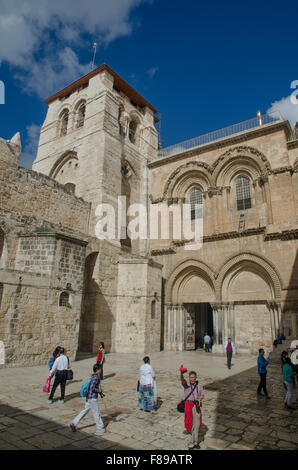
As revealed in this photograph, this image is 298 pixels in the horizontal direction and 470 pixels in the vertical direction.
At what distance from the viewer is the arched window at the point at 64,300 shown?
11.2 metres

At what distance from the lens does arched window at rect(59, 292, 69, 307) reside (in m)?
11.2

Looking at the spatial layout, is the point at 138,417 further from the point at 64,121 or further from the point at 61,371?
the point at 64,121

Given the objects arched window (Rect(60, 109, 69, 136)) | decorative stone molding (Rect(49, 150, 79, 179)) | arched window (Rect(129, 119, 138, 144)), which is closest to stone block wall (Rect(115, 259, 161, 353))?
decorative stone molding (Rect(49, 150, 79, 179))

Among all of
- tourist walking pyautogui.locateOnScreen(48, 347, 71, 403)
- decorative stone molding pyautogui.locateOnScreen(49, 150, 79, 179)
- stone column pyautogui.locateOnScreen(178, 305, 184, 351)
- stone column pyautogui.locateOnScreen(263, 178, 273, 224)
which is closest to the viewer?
tourist walking pyautogui.locateOnScreen(48, 347, 71, 403)

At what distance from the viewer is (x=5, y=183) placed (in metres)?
13.3

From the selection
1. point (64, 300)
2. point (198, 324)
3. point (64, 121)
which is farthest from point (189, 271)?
point (64, 121)

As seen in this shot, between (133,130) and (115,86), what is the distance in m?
3.32

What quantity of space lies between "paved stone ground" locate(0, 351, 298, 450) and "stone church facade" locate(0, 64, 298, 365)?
134 inches

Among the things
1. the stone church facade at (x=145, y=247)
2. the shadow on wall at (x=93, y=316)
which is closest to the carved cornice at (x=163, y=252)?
the stone church facade at (x=145, y=247)

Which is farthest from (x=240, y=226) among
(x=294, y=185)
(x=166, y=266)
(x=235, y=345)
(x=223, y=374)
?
(x=223, y=374)

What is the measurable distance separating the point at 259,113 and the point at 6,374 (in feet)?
57.8
